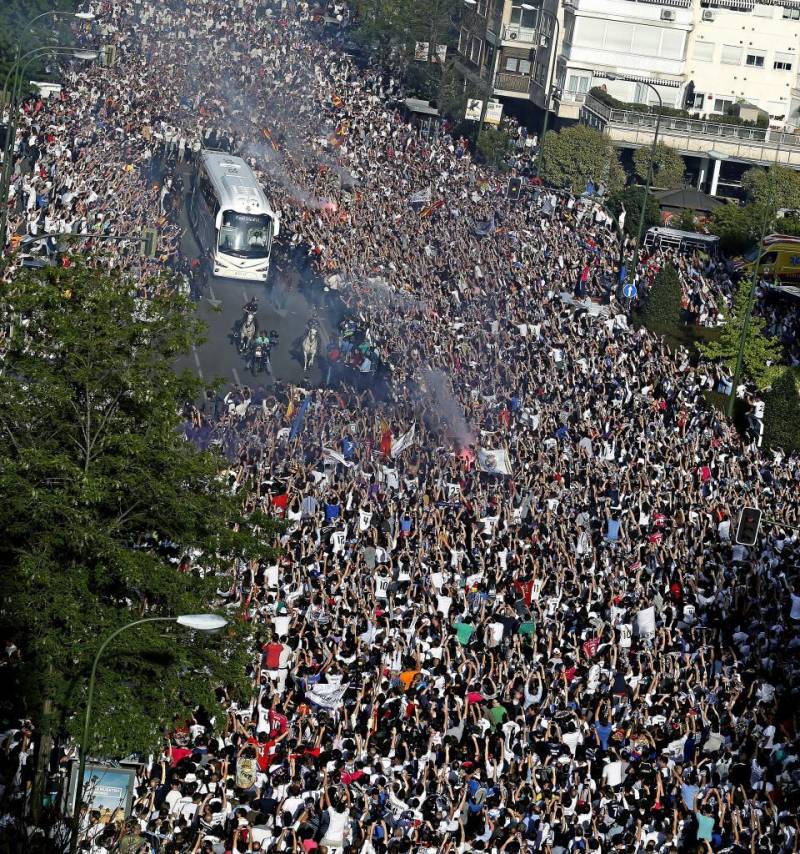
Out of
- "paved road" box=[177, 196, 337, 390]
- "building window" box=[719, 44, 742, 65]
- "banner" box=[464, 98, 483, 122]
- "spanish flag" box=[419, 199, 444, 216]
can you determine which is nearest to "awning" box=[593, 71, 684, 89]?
"building window" box=[719, 44, 742, 65]

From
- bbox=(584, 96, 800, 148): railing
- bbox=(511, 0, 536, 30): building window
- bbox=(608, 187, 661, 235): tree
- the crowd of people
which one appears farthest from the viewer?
bbox=(511, 0, 536, 30): building window

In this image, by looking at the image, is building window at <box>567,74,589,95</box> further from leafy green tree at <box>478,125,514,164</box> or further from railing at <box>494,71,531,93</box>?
leafy green tree at <box>478,125,514,164</box>

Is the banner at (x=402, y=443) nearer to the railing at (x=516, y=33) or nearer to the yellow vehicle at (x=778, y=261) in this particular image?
the yellow vehicle at (x=778, y=261)

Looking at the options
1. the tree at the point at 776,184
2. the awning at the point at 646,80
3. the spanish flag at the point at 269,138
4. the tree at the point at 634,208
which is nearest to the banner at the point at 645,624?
the tree at the point at 634,208

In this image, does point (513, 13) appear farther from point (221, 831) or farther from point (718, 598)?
point (221, 831)

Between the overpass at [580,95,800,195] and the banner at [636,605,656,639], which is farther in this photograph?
the overpass at [580,95,800,195]

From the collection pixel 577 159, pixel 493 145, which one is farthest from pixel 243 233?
pixel 577 159
